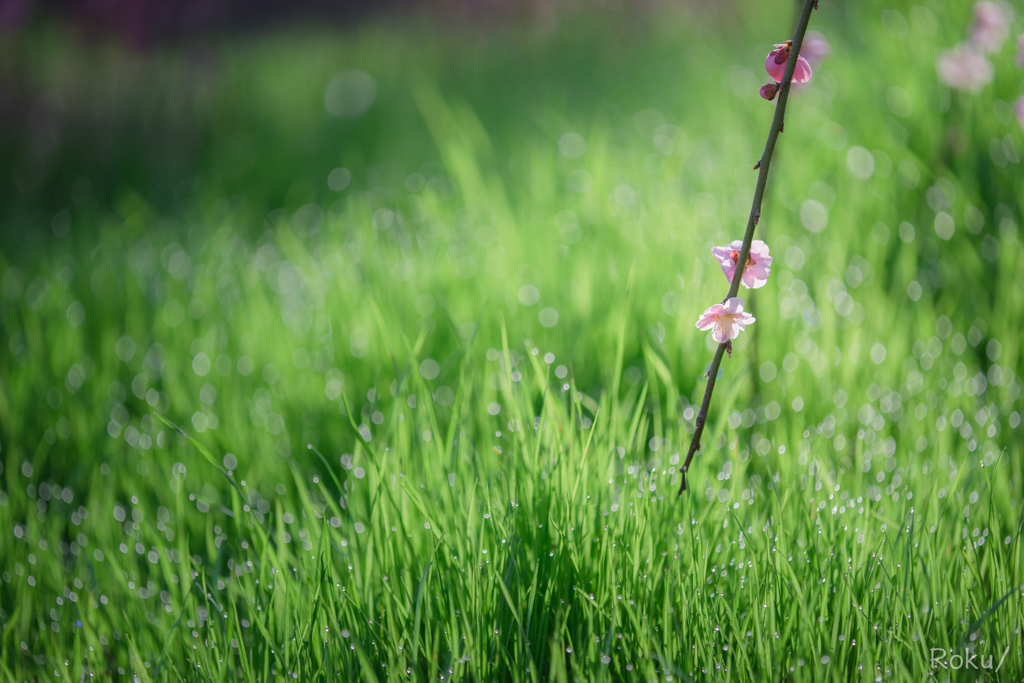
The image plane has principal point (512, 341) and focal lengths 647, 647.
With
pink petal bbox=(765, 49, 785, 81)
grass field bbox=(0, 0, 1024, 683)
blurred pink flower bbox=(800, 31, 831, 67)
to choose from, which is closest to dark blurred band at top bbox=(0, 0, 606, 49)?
grass field bbox=(0, 0, 1024, 683)

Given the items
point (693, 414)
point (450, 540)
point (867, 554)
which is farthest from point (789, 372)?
point (450, 540)

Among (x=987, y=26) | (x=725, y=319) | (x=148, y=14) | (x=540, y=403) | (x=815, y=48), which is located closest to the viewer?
(x=725, y=319)

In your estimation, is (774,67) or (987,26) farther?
(987,26)

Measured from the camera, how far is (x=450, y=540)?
931 mm

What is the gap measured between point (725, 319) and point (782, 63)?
1.15 ft

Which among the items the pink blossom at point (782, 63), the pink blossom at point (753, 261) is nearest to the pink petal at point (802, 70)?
the pink blossom at point (782, 63)

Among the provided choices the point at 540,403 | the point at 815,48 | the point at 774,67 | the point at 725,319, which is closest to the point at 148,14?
the point at 540,403

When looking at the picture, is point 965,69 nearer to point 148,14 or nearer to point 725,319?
point 725,319

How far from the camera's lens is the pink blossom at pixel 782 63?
840mm

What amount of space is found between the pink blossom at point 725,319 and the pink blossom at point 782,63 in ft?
1.02

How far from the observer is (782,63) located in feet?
2.78

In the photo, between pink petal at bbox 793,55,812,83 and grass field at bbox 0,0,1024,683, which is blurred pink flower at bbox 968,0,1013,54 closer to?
grass field at bbox 0,0,1024,683

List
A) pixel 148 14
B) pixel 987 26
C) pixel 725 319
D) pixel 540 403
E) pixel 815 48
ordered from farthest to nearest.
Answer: pixel 148 14, pixel 987 26, pixel 540 403, pixel 815 48, pixel 725 319

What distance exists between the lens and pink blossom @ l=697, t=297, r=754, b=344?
2.57 feet
